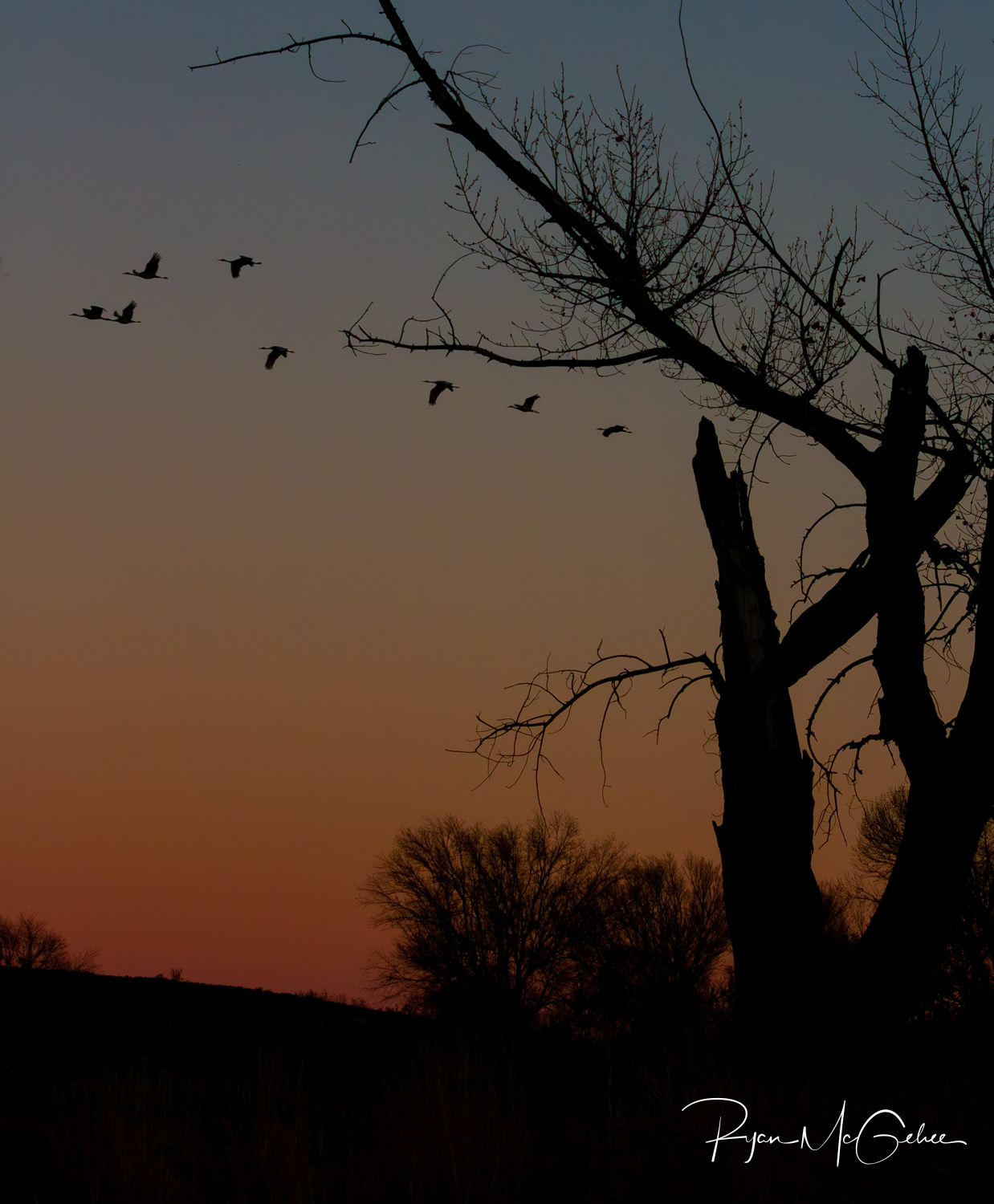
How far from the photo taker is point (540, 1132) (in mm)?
6465

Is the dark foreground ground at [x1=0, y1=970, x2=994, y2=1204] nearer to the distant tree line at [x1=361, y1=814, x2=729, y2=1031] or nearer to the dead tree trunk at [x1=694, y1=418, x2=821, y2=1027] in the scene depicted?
the dead tree trunk at [x1=694, y1=418, x2=821, y2=1027]

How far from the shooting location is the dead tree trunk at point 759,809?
593 centimetres

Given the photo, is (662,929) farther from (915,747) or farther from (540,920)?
(915,747)

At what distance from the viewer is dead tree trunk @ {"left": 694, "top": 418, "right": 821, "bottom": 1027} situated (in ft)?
19.4

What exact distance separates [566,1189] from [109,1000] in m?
8.23

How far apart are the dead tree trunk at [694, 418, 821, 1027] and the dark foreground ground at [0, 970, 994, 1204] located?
455 mm

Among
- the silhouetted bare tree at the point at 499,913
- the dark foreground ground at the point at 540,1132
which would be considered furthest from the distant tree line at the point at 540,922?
the dark foreground ground at the point at 540,1132

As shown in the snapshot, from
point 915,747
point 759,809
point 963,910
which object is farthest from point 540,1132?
point 963,910

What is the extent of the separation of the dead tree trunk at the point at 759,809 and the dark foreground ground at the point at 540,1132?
0.46 m

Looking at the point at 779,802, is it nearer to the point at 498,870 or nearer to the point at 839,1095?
the point at 839,1095

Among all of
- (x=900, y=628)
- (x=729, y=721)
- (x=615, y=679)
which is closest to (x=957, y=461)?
(x=900, y=628)
